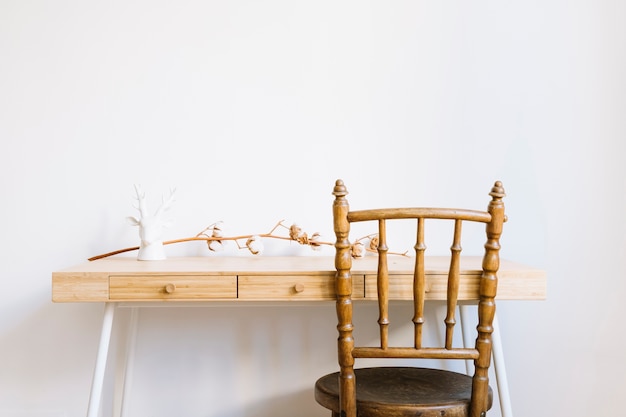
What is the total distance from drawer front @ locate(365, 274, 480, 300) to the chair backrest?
10 cm

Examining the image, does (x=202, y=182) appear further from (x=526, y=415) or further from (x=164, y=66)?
(x=526, y=415)

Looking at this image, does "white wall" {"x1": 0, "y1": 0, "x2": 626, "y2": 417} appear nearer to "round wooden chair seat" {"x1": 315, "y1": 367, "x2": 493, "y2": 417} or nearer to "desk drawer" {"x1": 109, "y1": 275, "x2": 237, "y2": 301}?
"desk drawer" {"x1": 109, "y1": 275, "x2": 237, "y2": 301}

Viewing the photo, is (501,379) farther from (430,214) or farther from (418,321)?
(430,214)

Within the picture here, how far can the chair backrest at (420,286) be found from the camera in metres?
1.65

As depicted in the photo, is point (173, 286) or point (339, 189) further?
point (173, 286)

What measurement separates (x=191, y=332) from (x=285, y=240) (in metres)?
0.47

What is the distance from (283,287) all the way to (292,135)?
27.5 inches

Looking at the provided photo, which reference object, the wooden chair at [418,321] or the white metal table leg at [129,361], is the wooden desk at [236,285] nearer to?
the wooden chair at [418,321]

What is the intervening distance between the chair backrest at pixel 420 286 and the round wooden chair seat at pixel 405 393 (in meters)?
0.05

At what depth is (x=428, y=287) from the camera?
6.20ft

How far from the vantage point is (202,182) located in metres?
2.41

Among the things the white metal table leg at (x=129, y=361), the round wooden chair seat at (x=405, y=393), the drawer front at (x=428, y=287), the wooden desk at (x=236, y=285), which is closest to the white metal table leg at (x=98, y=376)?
the wooden desk at (x=236, y=285)

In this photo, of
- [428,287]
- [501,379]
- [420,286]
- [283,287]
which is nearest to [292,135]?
[283,287]

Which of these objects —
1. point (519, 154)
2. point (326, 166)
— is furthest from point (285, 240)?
point (519, 154)
